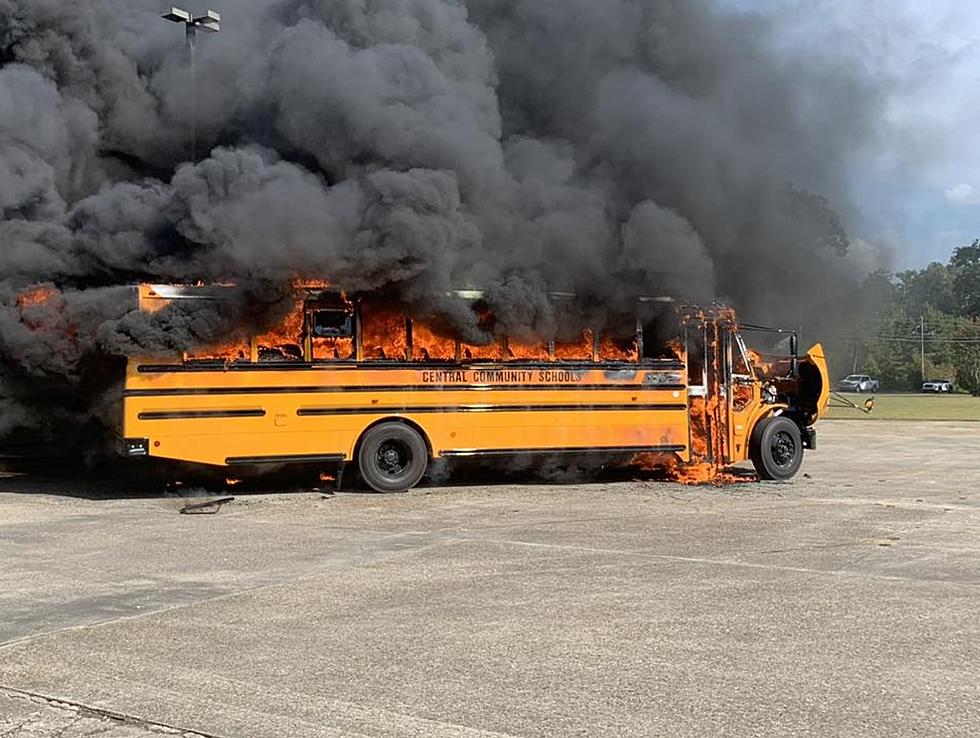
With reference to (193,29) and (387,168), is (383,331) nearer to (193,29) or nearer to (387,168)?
(387,168)

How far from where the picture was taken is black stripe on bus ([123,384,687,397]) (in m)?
12.4

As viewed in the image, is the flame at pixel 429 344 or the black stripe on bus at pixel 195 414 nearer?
the black stripe on bus at pixel 195 414

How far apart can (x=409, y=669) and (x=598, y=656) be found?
3.37 feet

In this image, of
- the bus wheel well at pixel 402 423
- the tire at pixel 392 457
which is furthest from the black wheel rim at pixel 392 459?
the bus wheel well at pixel 402 423

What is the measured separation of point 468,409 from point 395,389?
1.02m

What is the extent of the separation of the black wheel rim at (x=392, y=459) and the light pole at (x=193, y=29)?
5.67m

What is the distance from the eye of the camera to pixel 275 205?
13422 mm

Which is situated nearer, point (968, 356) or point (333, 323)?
point (333, 323)

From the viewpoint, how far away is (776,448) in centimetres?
1512

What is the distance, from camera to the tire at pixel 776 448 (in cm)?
1502

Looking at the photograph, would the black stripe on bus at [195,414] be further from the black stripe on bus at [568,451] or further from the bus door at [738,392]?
the bus door at [738,392]

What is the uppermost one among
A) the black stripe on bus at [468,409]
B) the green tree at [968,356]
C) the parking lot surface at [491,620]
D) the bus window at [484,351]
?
the green tree at [968,356]

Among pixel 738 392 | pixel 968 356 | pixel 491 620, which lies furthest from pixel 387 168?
pixel 968 356

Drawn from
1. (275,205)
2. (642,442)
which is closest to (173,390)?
(275,205)
